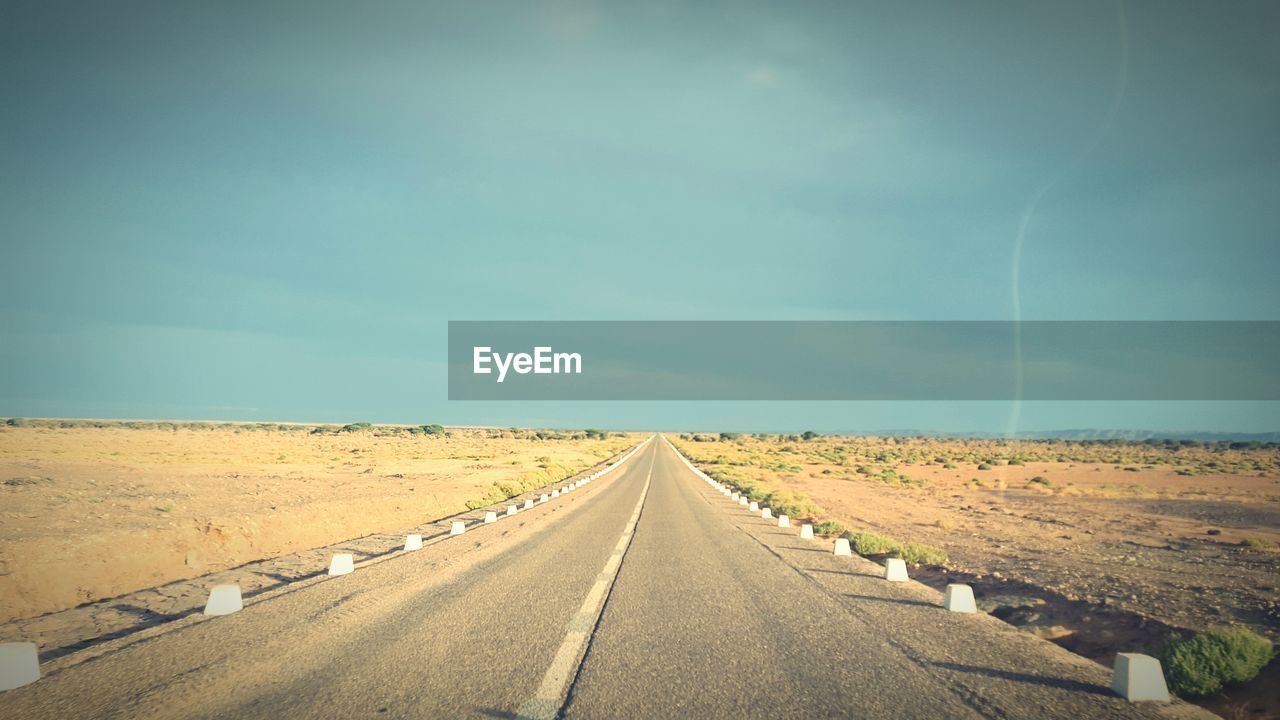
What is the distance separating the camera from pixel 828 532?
55.7 ft

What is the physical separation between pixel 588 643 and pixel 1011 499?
32034 millimetres

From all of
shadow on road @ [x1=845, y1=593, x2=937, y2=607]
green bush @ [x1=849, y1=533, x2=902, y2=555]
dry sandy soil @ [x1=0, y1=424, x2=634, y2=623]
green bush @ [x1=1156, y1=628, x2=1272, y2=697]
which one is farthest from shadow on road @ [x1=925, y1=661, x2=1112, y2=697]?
dry sandy soil @ [x1=0, y1=424, x2=634, y2=623]

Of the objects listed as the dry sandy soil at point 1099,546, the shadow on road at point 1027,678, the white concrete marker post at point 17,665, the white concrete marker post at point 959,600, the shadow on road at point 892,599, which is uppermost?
the white concrete marker post at point 17,665

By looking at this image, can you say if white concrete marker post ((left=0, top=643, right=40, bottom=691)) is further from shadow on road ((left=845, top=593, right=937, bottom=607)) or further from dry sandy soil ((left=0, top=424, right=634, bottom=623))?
→ shadow on road ((left=845, top=593, right=937, bottom=607))

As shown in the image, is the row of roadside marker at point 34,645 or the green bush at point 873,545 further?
the green bush at point 873,545

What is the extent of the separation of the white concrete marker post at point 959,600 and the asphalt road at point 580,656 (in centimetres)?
22

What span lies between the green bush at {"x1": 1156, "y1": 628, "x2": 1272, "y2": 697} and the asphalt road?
2.47 ft

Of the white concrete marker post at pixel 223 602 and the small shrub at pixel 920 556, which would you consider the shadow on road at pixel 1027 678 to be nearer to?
the white concrete marker post at pixel 223 602

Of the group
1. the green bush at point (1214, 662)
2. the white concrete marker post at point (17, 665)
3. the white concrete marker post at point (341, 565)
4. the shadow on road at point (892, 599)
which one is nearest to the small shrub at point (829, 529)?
the shadow on road at point (892, 599)

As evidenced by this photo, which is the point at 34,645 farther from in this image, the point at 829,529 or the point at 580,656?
the point at 829,529

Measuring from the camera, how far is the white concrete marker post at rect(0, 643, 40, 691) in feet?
15.8

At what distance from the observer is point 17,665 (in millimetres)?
4863

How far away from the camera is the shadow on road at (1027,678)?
5.34m

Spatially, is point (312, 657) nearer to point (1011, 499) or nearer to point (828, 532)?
point (828, 532)
